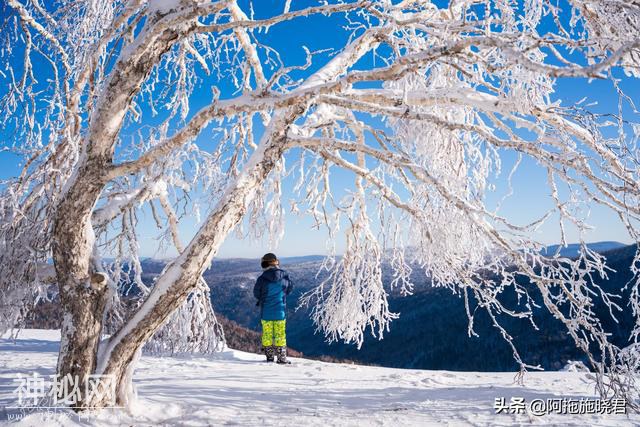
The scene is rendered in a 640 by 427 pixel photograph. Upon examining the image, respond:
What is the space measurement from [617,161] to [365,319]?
3.56 m

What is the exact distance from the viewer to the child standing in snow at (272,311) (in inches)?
246

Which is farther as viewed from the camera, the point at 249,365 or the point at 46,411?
the point at 249,365

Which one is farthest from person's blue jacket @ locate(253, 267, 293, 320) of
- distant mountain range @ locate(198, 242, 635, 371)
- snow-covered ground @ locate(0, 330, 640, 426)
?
distant mountain range @ locate(198, 242, 635, 371)

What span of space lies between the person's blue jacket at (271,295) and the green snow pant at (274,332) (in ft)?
0.27

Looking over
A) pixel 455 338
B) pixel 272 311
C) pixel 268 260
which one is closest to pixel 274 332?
pixel 272 311

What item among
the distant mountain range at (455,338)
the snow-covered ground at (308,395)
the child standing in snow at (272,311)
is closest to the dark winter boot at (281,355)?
the child standing in snow at (272,311)

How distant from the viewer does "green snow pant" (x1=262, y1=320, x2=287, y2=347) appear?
6.26 m

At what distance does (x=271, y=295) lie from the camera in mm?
6320

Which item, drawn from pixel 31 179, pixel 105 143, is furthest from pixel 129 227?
pixel 105 143

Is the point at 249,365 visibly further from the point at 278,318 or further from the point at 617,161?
the point at 617,161

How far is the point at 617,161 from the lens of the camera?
9.04 feet

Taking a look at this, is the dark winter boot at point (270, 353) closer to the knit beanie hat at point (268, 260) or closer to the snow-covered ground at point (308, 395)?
the snow-covered ground at point (308, 395)

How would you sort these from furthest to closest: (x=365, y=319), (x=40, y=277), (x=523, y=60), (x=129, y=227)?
1. (x=365, y=319)
2. (x=129, y=227)
3. (x=40, y=277)
4. (x=523, y=60)

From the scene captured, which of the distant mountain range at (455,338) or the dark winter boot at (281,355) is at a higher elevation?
the dark winter boot at (281,355)
